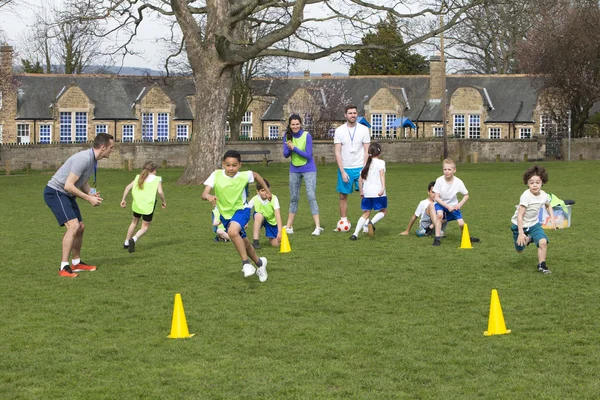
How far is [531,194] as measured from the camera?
12484mm

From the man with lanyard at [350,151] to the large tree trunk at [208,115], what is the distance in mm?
15836

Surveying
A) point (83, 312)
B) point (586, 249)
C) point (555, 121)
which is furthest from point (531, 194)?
point (555, 121)

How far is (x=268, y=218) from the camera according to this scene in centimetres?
1563

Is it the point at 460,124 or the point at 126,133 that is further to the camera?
the point at 460,124

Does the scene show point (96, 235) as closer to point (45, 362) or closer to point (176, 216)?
point (176, 216)

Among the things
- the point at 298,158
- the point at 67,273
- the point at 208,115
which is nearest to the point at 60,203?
the point at 67,273

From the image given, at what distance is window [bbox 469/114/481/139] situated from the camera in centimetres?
7563

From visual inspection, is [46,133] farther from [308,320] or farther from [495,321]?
[495,321]

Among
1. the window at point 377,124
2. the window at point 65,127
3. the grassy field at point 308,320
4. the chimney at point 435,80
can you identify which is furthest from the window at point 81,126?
the grassy field at point 308,320

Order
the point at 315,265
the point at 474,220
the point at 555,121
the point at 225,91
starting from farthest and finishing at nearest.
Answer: the point at 555,121 < the point at 225,91 < the point at 474,220 < the point at 315,265

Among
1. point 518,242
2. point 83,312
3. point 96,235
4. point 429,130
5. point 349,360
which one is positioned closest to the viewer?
point 349,360

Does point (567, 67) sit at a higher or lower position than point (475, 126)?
higher

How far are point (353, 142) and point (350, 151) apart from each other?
16 centimetres

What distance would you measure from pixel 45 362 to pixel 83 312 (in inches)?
85.6
